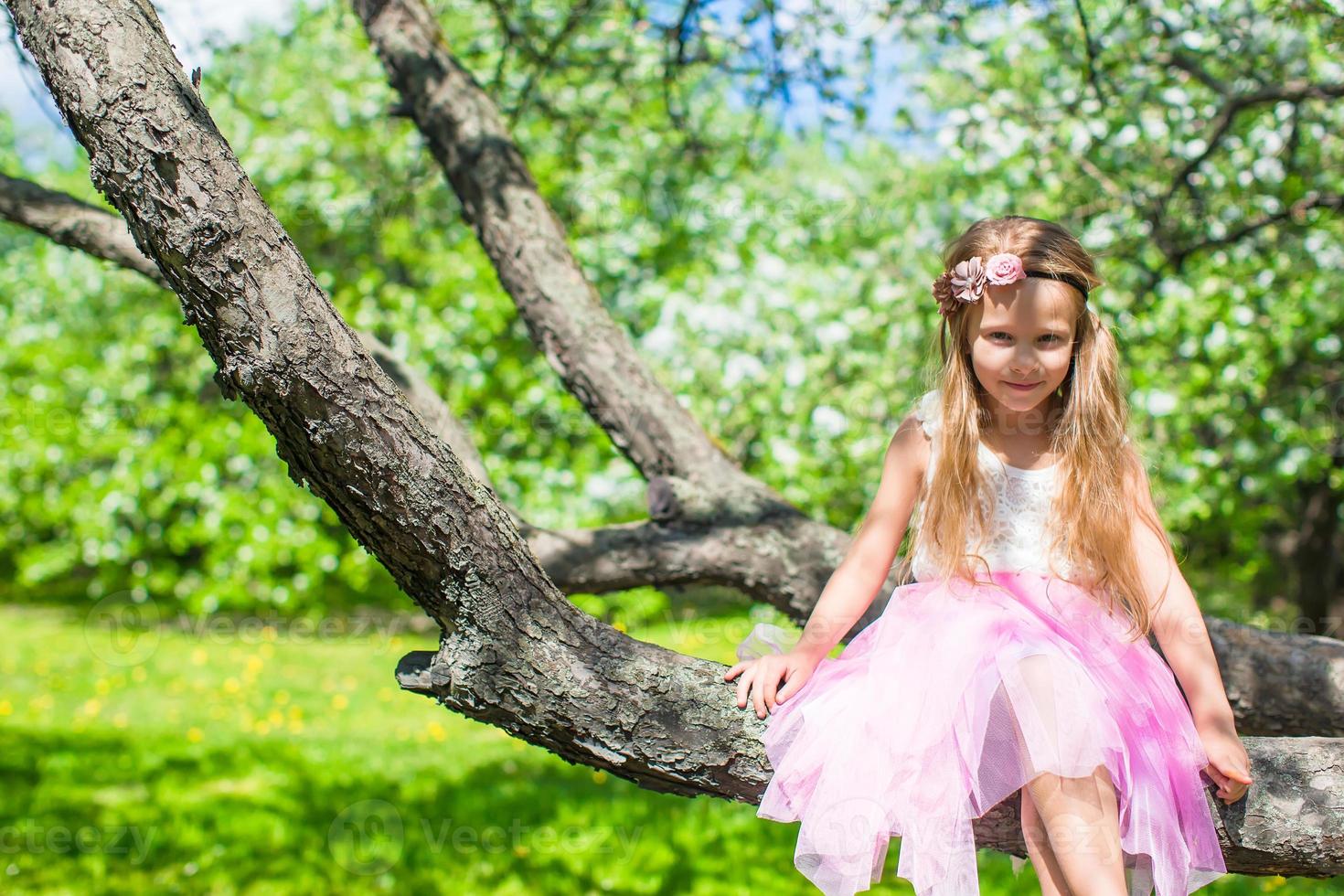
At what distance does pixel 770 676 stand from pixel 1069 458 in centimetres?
84

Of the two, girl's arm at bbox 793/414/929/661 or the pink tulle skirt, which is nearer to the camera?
the pink tulle skirt

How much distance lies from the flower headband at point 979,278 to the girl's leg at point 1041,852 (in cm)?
102

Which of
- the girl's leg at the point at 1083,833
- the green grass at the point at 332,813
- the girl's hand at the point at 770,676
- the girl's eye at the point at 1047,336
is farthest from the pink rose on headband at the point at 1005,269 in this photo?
the green grass at the point at 332,813

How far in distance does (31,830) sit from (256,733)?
179 centimetres

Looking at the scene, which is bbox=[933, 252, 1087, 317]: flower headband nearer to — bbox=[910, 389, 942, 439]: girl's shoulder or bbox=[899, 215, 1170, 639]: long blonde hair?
bbox=[899, 215, 1170, 639]: long blonde hair

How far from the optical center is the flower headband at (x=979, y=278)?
224 centimetres

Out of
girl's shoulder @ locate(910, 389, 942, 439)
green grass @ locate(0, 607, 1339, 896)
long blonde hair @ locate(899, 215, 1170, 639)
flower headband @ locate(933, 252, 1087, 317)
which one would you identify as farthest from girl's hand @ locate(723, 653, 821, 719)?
green grass @ locate(0, 607, 1339, 896)

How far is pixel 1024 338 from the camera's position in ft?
7.47

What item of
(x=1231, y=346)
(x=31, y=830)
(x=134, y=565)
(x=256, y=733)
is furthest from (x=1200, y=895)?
(x=134, y=565)

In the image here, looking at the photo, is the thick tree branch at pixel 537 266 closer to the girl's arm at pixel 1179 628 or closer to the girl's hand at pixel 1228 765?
the girl's arm at pixel 1179 628

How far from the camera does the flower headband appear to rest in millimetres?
2244

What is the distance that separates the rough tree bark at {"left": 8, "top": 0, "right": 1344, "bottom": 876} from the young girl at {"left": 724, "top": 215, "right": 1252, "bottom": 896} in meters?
0.11

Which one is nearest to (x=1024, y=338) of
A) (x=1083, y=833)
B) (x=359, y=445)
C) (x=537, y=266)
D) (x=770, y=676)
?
(x=770, y=676)

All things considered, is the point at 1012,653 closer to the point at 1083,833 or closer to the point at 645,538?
the point at 1083,833
